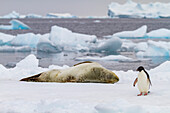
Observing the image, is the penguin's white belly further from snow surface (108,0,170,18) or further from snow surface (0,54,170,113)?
snow surface (108,0,170,18)

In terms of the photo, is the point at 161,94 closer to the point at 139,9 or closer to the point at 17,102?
the point at 17,102

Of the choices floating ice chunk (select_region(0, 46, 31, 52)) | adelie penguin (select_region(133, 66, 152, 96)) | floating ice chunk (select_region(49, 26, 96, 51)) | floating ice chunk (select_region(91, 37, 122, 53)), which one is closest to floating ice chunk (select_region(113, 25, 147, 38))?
floating ice chunk (select_region(49, 26, 96, 51))

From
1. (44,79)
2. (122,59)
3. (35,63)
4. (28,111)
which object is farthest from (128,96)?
(122,59)

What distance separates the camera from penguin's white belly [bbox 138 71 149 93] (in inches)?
172

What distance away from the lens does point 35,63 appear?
8602 millimetres

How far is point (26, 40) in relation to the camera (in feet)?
66.7

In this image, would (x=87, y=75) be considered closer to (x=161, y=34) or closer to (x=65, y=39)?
(x=65, y=39)

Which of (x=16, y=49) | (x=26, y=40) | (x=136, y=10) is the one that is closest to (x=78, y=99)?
(x=16, y=49)

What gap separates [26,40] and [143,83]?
16.6 metres

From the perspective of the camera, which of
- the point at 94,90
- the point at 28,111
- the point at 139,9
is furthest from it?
the point at 139,9

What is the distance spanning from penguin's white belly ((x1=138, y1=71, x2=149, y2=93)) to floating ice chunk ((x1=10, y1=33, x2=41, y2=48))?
16.1 metres

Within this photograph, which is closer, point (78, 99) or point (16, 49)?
point (78, 99)

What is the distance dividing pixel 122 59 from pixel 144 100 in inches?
391

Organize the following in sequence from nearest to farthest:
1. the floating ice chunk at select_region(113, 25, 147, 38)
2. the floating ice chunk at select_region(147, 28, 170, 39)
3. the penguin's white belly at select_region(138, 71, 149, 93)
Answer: the penguin's white belly at select_region(138, 71, 149, 93) < the floating ice chunk at select_region(113, 25, 147, 38) < the floating ice chunk at select_region(147, 28, 170, 39)
